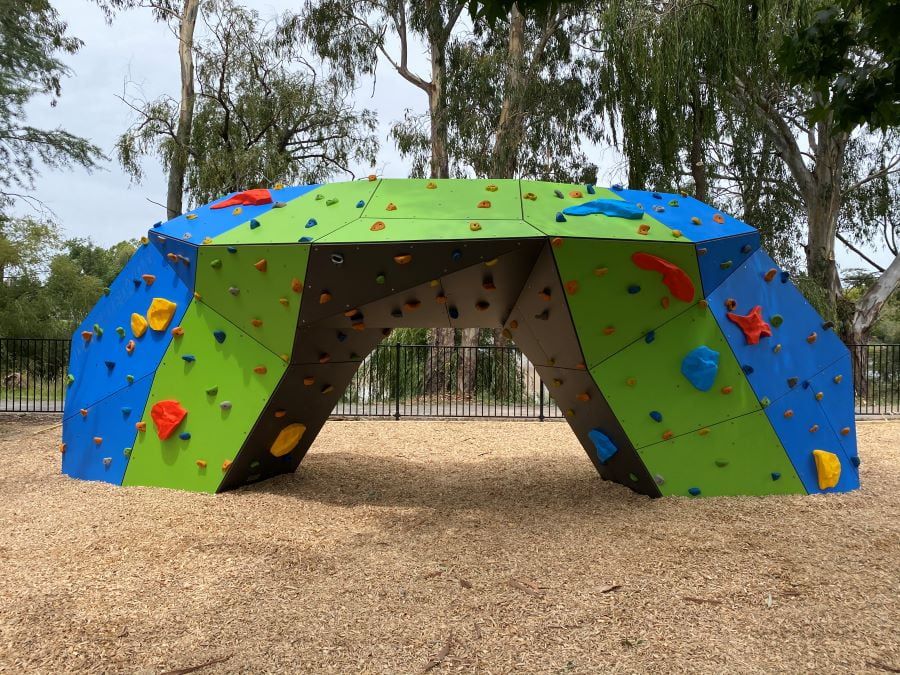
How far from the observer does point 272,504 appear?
5.70m

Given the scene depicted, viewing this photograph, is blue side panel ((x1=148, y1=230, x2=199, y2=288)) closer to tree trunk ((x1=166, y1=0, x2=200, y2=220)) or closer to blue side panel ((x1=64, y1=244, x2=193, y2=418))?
blue side panel ((x1=64, y1=244, x2=193, y2=418))

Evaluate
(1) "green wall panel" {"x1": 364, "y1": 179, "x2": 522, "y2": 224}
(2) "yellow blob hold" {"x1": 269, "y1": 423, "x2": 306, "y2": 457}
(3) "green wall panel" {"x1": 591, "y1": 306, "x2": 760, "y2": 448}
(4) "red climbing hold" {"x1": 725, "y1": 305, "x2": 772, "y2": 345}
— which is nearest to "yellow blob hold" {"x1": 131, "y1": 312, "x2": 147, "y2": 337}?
(2) "yellow blob hold" {"x1": 269, "y1": 423, "x2": 306, "y2": 457}

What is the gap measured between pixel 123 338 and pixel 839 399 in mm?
6634

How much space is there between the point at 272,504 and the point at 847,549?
14.1 ft

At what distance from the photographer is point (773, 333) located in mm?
5664

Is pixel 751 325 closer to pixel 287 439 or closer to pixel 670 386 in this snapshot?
pixel 670 386

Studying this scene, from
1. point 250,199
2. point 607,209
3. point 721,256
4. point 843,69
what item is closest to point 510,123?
point 250,199

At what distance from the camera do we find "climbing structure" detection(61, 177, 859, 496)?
17.1 feet

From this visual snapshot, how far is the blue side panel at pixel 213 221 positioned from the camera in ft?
19.4

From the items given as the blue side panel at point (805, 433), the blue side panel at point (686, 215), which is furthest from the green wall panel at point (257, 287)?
the blue side panel at point (805, 433)

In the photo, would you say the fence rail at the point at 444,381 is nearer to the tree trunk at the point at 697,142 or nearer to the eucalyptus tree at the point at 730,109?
the eucalyptus tree at the point at 730,109

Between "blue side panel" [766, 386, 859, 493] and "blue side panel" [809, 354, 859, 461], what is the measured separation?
7 cm

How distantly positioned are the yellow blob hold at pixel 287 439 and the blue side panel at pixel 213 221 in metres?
1.90

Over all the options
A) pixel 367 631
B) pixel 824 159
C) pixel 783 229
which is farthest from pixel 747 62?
pixel 367 631
